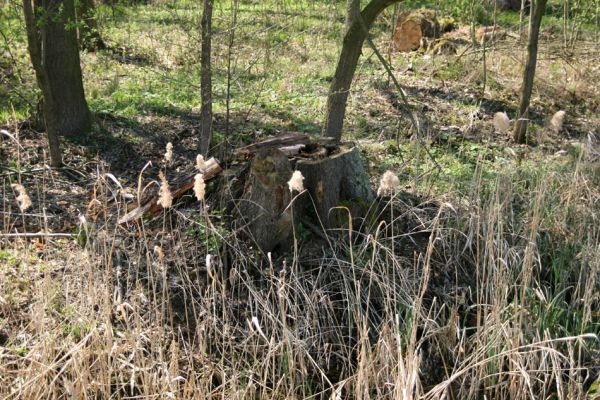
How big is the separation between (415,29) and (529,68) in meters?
3.86

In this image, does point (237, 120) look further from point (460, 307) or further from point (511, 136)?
→ point (460, 307)

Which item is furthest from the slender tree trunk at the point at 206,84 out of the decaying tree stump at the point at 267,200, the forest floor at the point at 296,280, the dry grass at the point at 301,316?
the decaying tree stump at the point at 267,200

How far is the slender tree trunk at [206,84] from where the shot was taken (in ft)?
19.0

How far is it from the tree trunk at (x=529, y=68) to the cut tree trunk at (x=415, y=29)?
364 cm

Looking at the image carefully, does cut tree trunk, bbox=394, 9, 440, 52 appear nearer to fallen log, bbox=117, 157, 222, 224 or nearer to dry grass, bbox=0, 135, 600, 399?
dry grass, bbox=0, 135, 600, 399

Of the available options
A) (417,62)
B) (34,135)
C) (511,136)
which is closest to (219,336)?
(34,135)

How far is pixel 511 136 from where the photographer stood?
25.8 feet

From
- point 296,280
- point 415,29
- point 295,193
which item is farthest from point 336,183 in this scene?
point 415,29

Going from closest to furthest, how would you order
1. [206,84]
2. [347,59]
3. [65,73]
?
[206,84], [347,59], [65,73]

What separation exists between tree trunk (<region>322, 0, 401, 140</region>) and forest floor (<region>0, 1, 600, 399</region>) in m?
0.65

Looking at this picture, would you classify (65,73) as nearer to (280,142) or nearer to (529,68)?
(280,142)

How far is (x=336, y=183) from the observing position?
4.84 meters

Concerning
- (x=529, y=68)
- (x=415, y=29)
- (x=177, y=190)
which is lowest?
(x=177, y=190)

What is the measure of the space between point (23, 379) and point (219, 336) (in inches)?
43.9
